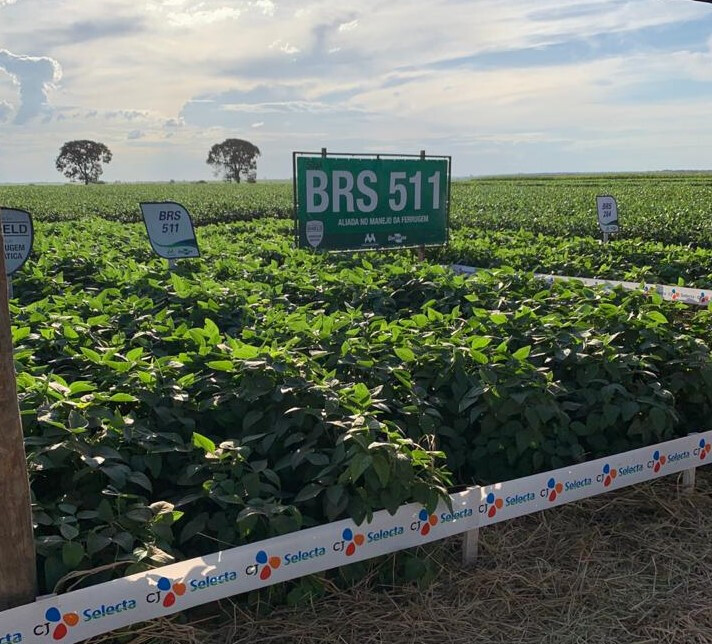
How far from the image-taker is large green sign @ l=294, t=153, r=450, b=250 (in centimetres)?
963

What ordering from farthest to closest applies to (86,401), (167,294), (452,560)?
(167,294), (452,560), (86,401)

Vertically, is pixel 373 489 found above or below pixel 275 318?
below

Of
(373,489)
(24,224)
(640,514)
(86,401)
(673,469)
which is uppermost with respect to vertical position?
(24,224)

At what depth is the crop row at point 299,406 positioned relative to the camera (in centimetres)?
274

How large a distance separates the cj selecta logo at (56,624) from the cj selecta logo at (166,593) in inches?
9.3

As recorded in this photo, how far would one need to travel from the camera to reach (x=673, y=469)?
3852 mm

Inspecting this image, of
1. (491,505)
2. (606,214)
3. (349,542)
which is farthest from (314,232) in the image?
(349,542)

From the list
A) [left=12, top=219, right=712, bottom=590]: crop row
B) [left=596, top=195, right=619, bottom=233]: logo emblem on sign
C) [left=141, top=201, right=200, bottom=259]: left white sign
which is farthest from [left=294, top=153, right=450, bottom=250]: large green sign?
[left=12, top=219, right=712, bottom=590]: crop row

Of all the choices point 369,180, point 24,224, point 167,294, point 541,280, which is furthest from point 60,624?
point 369,180

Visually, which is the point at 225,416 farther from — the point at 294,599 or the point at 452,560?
the point at 452,560

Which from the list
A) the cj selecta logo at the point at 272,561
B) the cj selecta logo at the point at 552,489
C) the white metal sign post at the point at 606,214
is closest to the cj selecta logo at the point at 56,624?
the cj selecta logo at the point at 272,561

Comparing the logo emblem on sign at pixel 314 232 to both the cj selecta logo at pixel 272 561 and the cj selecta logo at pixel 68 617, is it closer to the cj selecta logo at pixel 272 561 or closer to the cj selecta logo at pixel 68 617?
the cj selecta logo at pixel 272 561

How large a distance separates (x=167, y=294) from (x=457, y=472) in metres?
3.10

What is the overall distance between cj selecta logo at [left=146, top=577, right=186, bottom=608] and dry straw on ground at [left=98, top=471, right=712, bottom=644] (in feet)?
0.83
